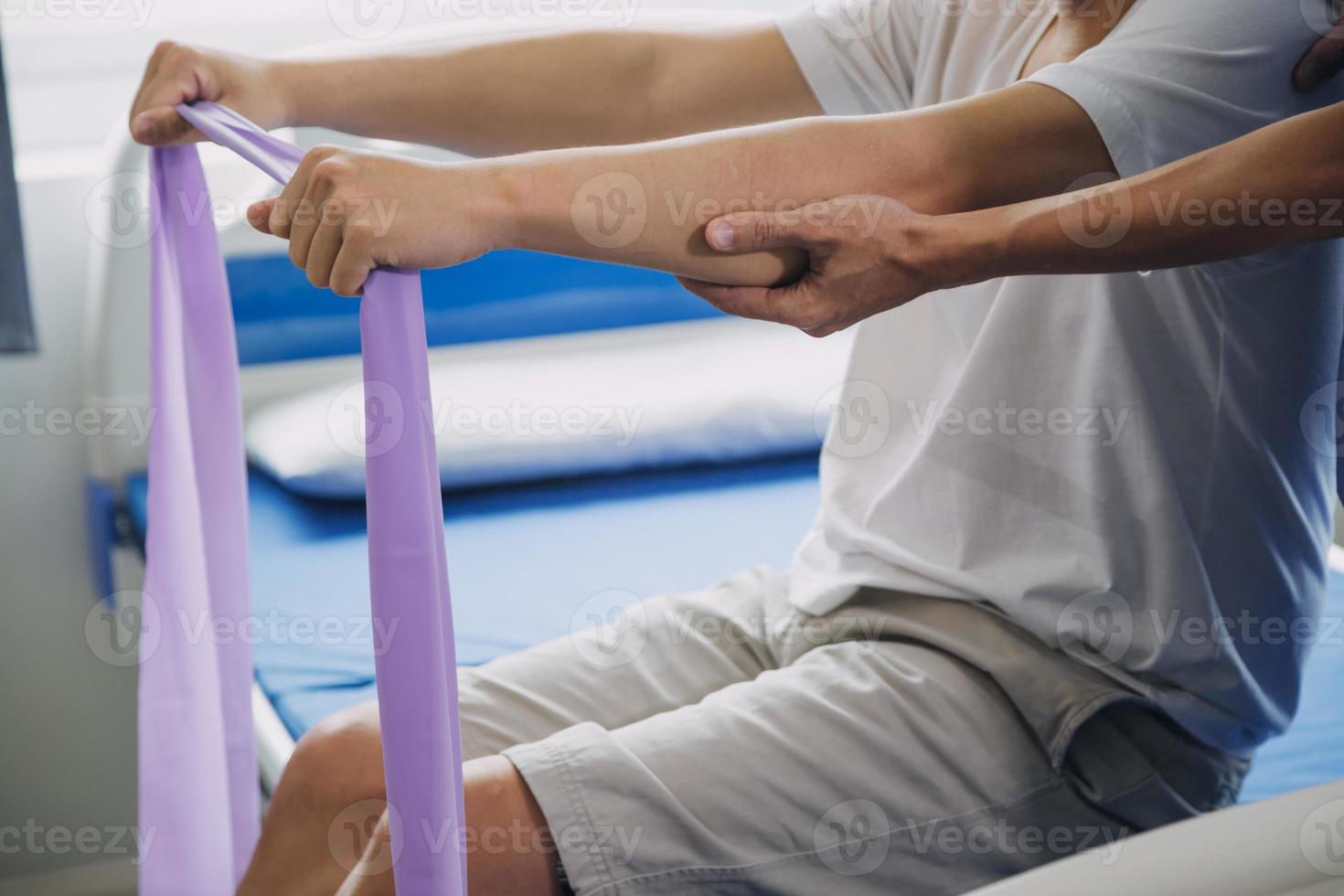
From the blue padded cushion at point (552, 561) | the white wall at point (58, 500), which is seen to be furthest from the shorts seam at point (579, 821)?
the white wall at point (58, 500)

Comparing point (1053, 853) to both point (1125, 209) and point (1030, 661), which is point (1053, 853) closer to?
point (1030, 661)

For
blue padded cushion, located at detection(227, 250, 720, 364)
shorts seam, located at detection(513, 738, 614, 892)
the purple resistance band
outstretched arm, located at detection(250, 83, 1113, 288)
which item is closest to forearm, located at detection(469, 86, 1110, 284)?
outstretched arm, located at detection(250, 83, 1113, 288)

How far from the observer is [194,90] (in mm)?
1199

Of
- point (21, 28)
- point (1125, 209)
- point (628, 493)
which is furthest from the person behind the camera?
point (21, 28)

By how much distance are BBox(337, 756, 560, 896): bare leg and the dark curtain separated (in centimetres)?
145

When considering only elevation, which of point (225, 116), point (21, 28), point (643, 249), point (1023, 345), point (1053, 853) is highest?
point (21, 28)

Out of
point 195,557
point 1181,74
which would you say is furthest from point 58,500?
point 1181,74

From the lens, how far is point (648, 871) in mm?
940

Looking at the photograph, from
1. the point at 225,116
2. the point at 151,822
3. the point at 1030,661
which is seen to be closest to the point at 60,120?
the point at 225,116

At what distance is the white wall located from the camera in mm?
2221

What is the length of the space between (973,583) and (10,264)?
1.65 meters

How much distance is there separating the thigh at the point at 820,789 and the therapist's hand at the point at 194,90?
67 cm

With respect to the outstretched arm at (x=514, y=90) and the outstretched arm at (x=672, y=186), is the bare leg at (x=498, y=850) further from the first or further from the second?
the outstretched arm at (x=514, y=90)

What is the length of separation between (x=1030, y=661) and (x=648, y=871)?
1.21 ft
